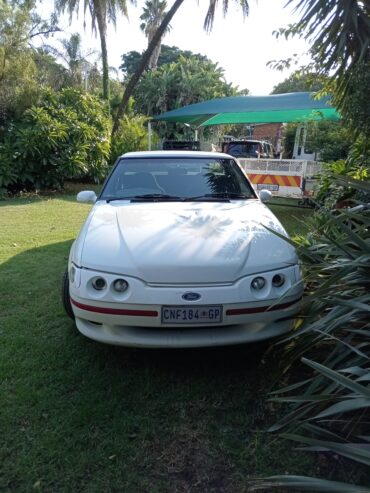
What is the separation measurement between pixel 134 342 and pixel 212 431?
2.19 ft

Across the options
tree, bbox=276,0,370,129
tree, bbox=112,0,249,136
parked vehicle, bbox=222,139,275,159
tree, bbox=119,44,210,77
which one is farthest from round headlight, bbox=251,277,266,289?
tree, bbox=119,44,210,77

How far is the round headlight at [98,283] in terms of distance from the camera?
2568mm

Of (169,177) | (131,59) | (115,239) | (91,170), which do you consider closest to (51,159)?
(91,170)

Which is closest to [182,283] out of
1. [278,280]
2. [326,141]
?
[278,280]

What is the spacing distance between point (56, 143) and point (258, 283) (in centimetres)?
1018

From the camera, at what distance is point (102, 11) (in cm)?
1762

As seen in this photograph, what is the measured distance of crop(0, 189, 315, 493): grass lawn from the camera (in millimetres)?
2051

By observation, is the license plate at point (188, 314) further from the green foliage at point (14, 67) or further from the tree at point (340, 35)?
the green foliage at point (14, 67)

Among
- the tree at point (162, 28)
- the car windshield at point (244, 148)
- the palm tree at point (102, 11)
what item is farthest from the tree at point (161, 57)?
the car windshield at point (244, 148)

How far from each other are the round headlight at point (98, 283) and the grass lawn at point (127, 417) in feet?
2.22

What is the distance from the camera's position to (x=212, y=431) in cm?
235

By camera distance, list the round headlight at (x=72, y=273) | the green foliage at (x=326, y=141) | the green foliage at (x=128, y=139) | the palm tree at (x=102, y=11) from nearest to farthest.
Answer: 1. the round headlight at (x=72, y=273)
2. the green foliage at (x=326, y=141)
3. the green foliage at (x=128, y=139)
4. the palm tree at (x=102, y=11)

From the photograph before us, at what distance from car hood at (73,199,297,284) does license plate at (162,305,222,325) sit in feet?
0.52

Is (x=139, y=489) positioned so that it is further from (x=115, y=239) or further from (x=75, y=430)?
(x=115, y=239)
